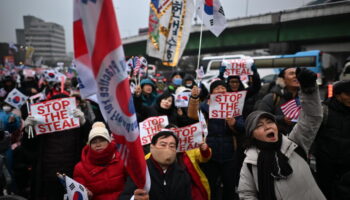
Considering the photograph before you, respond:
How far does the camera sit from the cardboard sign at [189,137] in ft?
8.63

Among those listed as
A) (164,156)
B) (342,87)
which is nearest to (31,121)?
(164,156)

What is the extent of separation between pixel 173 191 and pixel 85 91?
1.33 meters

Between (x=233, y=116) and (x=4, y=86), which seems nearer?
(x=233, y=116)

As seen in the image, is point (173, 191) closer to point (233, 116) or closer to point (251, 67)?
point (233, 116)

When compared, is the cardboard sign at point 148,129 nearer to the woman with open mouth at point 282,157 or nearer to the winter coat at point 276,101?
the woman with open mouth at point 282,157

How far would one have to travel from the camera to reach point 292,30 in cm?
2072

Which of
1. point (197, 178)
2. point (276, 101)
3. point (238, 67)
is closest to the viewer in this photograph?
point (197, 178)

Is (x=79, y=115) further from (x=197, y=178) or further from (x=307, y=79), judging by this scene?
(x=307, y=79)

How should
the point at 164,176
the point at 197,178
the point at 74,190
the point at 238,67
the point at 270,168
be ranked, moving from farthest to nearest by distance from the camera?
the point at 238,67
the point at 197,178
the point at 164,176
the point at 74,190
the point at 270,168

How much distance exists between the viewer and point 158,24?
3.27 metres

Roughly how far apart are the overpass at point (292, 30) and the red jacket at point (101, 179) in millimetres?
19903

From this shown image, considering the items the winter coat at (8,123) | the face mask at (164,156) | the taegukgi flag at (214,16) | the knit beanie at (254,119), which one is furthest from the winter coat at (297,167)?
the winter coat at (8,123)

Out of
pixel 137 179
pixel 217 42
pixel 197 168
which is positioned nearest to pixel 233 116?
pixel 197 168

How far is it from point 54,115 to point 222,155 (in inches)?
92.9
